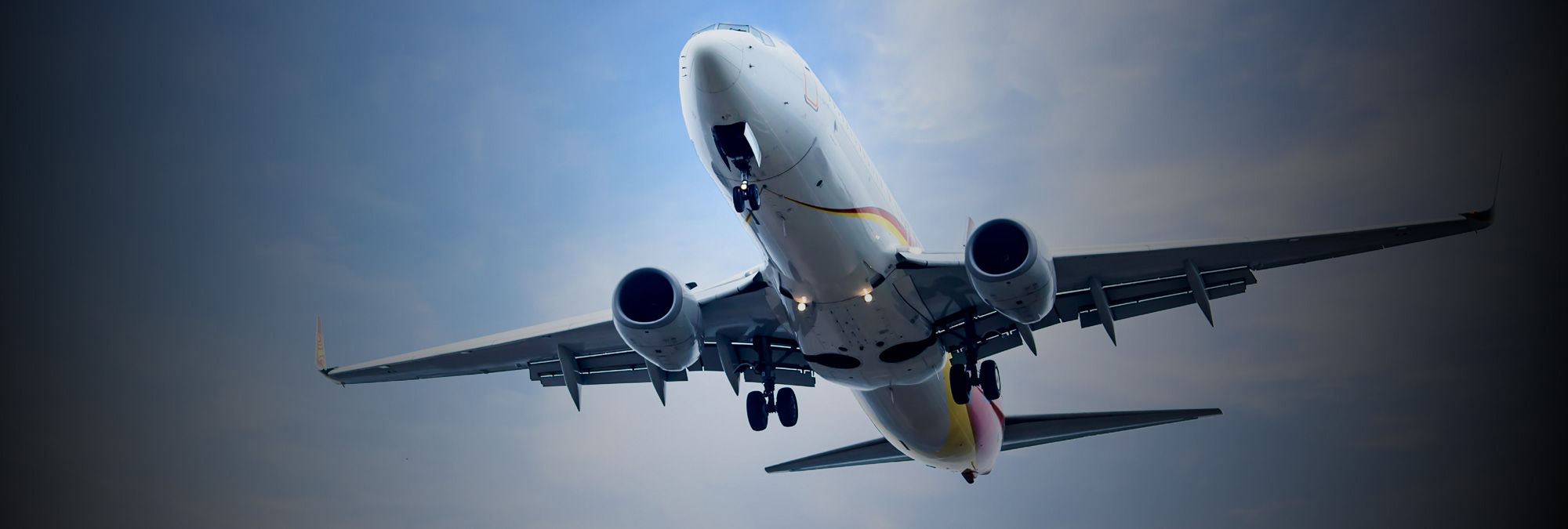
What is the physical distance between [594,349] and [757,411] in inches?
137

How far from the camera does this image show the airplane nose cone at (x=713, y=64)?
40.8 ft

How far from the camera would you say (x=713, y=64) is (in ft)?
40.8

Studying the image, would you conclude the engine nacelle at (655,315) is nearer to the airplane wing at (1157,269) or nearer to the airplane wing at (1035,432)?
the airplane wing at (1157,269)

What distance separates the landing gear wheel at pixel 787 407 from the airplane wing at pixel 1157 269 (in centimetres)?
384

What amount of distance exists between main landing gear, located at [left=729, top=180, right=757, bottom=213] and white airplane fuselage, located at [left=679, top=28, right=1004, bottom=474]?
0.06 metres

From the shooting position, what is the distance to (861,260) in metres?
14.9

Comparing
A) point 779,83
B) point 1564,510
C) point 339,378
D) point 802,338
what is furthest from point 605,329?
point 1564,510

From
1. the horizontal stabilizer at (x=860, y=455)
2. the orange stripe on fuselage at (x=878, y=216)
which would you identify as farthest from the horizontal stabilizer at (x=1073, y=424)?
the orange stripe on fuselage at (x=878, y=216)

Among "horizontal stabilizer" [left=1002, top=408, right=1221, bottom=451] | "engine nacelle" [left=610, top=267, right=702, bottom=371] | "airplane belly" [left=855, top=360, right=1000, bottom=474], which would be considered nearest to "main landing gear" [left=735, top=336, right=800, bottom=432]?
"airplane belly" [left=855, top=360, right=1000, bottom=474]

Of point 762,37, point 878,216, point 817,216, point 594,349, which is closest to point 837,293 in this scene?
point 878,216

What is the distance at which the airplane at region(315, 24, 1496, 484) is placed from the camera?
1333 centimetres

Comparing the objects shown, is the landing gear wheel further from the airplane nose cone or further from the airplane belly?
the airplane nose cone

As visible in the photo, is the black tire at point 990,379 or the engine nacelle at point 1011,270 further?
the black tire at point 990,379

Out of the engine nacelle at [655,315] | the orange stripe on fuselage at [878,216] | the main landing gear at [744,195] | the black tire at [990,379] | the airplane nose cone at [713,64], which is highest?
the airplane nose cone at [713,64]
